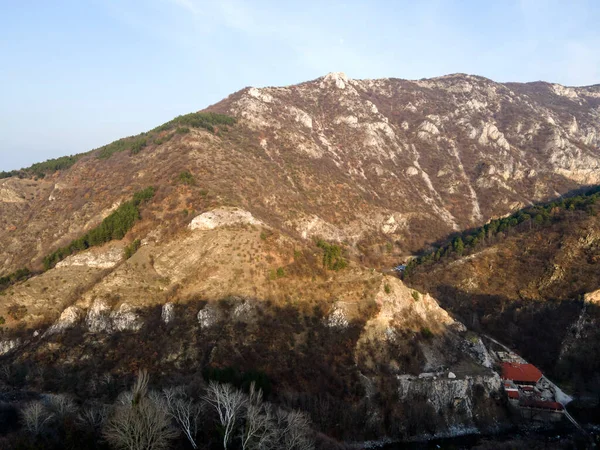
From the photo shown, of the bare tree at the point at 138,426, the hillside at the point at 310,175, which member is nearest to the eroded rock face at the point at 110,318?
the hillside at the point at 310,175

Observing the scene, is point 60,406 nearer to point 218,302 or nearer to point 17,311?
point 218,302

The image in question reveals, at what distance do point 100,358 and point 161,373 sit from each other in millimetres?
9420

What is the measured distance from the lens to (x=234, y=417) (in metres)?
36.1

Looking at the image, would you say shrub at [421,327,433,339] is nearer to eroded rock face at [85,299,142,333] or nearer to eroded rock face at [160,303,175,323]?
eroded rock face at [160,303,175,323]

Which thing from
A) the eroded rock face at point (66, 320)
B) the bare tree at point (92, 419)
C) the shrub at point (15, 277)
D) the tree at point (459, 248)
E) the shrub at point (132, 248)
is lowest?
the bare tree at point (92, 419)

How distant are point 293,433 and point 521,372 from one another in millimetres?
44894

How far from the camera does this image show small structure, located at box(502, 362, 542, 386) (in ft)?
198

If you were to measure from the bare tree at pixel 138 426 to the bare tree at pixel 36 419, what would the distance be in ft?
23.4

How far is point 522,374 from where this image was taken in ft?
202

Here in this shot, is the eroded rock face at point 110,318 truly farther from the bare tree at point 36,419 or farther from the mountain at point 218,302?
the bare tree at point 36,419

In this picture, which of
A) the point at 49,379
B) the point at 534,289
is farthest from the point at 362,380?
the point at 534,289

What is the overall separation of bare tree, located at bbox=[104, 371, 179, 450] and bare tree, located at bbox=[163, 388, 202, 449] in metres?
3.69

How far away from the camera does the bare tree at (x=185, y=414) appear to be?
3569 centimetres

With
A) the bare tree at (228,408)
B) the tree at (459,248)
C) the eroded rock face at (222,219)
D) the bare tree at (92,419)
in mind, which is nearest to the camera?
the bare tree at (92,419)
